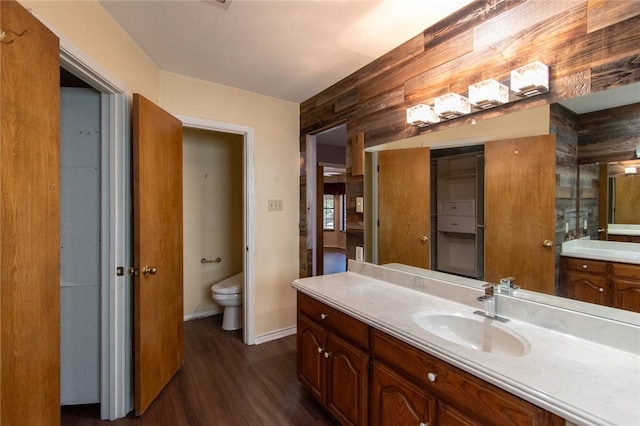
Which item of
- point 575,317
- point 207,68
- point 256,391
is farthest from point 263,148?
point 575,317

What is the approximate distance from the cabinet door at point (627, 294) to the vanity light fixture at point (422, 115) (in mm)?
1126

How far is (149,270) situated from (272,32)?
170cm

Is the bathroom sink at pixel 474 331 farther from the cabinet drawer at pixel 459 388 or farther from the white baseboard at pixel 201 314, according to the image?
the white baseboard at pixel 201 314

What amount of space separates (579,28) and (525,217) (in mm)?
816

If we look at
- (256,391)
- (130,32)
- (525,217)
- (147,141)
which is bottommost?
(256,391)

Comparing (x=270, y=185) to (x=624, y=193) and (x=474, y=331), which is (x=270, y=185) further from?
(x=624, y=193)

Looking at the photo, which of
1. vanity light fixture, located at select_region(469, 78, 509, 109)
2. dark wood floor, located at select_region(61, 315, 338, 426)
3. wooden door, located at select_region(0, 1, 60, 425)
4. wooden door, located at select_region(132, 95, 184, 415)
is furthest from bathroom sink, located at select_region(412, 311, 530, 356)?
wooden door, located at select_region(132, 95, 184, 415)

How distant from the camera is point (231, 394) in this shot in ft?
6.76

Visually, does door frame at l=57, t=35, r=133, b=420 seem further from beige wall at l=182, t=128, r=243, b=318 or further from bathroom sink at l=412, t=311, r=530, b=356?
bathroom sink at l=412, t=311, r=530, b=356

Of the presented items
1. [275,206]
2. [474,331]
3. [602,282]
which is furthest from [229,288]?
[602,282]

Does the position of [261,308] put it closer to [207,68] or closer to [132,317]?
[132,317]

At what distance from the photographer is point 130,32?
72.9 inches

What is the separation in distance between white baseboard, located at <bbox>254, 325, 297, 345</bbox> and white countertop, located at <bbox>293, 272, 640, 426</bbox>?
1664mm

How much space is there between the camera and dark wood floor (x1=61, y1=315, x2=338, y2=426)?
1.82m
